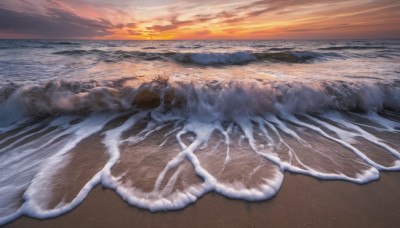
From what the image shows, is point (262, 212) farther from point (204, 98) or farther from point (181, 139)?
point (204, 98)

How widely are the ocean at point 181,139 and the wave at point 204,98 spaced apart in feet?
0.07

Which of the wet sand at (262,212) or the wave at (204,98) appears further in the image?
the wave at (204,98)

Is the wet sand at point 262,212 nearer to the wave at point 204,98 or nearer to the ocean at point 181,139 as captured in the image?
the ocean at point 181,139

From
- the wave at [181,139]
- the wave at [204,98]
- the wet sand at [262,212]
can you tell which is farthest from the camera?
the wave at [204,98]

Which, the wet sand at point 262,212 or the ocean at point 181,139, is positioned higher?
the ocean at point 181,139

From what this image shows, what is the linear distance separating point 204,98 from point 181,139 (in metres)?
1.32

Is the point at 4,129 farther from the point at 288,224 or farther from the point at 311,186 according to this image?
the point at 311,186

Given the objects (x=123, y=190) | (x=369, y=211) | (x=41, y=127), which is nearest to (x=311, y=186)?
(x=369, y=211)

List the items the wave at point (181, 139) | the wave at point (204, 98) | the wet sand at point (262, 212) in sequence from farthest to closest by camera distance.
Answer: the wave at point (204, 98)
the wave at point (181, 139)
the wet sand at point (262, 212)

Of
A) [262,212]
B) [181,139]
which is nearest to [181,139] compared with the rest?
[181,139]

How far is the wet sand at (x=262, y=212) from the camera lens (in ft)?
4.00

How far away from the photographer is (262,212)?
1.29 m

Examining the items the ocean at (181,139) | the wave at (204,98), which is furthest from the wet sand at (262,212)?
the wave at (204,98)

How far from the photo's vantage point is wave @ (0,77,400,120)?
3136 millimetres
